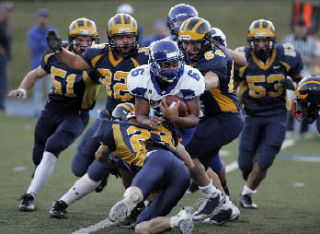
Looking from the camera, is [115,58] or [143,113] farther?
[115,58]

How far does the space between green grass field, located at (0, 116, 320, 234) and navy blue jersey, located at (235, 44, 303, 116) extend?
0.85 m

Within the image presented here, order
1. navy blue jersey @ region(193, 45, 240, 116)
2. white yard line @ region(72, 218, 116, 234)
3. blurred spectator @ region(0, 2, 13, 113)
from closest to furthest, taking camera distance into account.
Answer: white yard line @ region(72, 218, 116, 234)
navy blue jersey @ region(193, 45, 240, 116)
blurred spectator @ region(0, 2, 13, 113)

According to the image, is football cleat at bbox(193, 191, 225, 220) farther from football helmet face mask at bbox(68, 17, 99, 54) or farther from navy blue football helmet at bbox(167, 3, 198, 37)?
football helmet face mask at bbox(68, 17, 99, 54)

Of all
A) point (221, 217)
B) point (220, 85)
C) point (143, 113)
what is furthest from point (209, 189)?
point (143, 113)

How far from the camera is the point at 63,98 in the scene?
6.45 meters

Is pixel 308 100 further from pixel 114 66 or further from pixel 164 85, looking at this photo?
pixel 114 66

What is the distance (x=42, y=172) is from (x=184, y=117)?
5.34 ft

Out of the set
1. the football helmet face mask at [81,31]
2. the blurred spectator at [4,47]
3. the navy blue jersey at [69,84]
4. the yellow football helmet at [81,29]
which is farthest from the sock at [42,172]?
the blurred spectator at [4,47]

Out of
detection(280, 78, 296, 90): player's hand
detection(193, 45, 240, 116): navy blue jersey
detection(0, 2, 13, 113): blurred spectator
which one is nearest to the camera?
detection(193, 45, 240, 116): navy blue jersey

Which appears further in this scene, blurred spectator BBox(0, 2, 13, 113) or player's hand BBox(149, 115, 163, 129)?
blurred spectator BBox(0, 2, 13, 113)

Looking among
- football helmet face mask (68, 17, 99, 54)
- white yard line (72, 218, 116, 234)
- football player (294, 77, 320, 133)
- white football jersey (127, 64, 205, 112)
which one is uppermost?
football helmet face mask (68, 17, 99, 54)

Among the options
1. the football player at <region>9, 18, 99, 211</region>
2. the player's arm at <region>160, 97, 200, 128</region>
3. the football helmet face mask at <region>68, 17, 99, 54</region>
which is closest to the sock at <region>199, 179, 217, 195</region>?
the player's arm at <region>160, 97, 200, 128</region>

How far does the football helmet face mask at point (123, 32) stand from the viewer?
5.80 m

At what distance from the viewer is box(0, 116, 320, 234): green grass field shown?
5.51 metres
